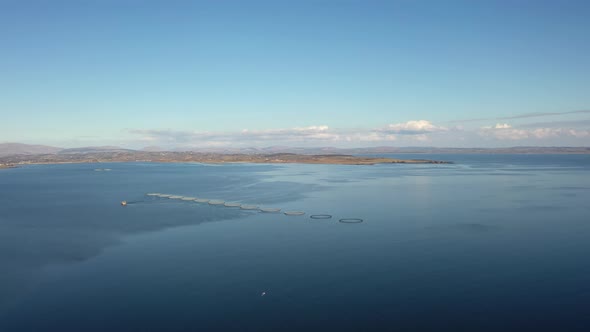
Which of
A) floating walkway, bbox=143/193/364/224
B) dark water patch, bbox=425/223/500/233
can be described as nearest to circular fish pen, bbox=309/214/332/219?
floating walkway, bbox=143/193/364/224

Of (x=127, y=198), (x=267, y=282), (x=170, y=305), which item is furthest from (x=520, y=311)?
A: (x=127, y=198)

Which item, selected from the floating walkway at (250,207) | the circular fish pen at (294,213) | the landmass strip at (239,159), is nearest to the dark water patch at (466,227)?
the floating walkway at (250,207)

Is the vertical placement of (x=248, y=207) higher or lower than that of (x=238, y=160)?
lower

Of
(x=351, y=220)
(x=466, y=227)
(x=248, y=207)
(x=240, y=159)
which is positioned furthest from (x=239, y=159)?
(x=466, y=227)

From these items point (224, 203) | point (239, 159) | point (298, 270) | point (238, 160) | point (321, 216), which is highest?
point (239, 159)

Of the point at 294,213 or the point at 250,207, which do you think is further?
the point at 250,207

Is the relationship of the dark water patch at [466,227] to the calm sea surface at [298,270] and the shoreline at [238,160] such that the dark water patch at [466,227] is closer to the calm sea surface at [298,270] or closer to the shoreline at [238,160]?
the calm sea surface at [298,270]

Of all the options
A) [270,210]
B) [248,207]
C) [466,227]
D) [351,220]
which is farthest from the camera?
[248,207]

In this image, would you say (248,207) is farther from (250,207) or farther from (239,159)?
(239,159)

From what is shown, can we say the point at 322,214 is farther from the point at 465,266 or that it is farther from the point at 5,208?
the point at 5,208

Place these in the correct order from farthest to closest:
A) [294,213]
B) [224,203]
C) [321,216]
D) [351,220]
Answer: [224,203]
[294,213]
[321,216]
[351,220]
